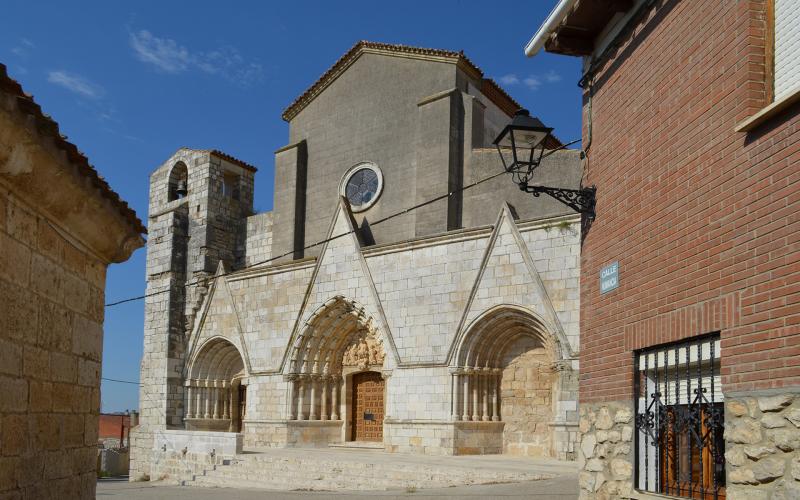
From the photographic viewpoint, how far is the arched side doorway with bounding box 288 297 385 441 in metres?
19.2

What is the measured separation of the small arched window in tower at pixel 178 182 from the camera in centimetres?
2395

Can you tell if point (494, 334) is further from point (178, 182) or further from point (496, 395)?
point (178, 182)

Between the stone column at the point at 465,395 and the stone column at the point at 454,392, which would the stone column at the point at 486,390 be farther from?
the stone column at the point at 454,392

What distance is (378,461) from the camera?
14.7m

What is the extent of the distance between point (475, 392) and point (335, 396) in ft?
14.6

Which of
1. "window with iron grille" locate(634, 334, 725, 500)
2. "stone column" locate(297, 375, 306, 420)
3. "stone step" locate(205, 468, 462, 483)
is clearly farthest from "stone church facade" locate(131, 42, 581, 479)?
"window with iron grille" locate(634, 334, 725, 500)

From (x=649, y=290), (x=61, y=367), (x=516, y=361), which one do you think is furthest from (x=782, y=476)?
(x=516, y=361)

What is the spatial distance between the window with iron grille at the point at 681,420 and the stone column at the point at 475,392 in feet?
32.0

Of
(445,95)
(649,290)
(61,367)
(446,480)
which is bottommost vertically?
(446,480)

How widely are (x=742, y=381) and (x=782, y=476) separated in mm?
613

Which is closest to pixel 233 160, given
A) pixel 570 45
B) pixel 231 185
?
pixel 231 185

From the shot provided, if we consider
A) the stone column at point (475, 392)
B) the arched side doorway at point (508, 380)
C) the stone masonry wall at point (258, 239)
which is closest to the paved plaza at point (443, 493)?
the arched side doorway at point (508, 380)

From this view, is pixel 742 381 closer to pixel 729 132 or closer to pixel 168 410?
pixel 729 132

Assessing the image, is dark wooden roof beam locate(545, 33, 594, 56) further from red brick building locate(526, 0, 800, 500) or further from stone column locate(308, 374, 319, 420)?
stone column locate(308, 374, 319, 420)
